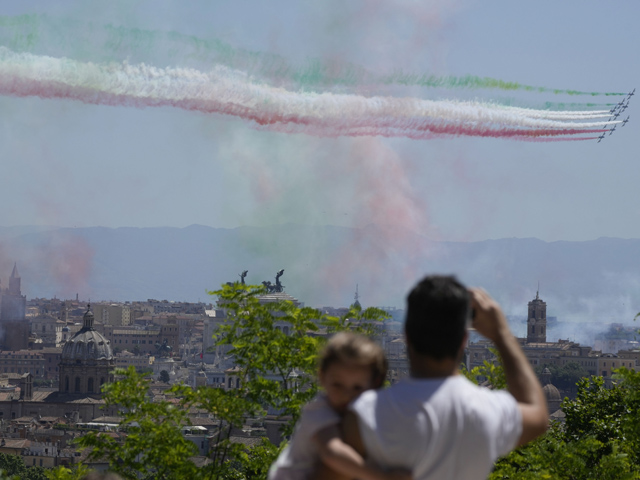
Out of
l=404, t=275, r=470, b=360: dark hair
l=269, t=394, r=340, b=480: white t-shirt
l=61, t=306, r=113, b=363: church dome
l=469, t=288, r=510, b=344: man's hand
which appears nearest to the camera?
l=404, t=275, r=470, b=360: dark hair

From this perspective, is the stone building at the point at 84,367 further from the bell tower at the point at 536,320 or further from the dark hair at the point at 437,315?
the dark hair at the point at 437,315

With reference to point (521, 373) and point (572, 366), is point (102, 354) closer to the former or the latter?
point (572, 366)

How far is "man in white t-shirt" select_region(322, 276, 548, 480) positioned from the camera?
4.32m

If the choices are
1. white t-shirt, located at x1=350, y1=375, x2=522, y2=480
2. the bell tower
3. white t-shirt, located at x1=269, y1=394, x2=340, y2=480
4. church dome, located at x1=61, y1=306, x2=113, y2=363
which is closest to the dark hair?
white t-shirt, located at x1=350, y1=375, x2=522, y2=480

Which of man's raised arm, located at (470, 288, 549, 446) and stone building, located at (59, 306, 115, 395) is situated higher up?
man's raised arm, located at (470, 288, 549, 446)

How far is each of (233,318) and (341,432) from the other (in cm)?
1045

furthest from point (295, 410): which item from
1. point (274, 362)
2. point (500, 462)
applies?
point (500, 462)

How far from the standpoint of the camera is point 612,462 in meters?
15.8

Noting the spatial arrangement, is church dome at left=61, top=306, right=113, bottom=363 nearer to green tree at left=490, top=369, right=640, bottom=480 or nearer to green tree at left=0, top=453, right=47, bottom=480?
green tree at left=0, top=453, right=47, bottom=480

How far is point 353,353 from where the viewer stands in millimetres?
4621

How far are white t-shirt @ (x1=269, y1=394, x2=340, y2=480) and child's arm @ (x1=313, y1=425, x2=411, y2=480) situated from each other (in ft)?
0.49

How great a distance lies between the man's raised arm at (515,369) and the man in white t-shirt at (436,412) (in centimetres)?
3

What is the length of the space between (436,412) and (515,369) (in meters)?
0.61

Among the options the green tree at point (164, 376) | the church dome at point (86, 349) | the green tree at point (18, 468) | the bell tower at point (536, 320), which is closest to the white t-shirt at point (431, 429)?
the green tree at point (18, 468)
